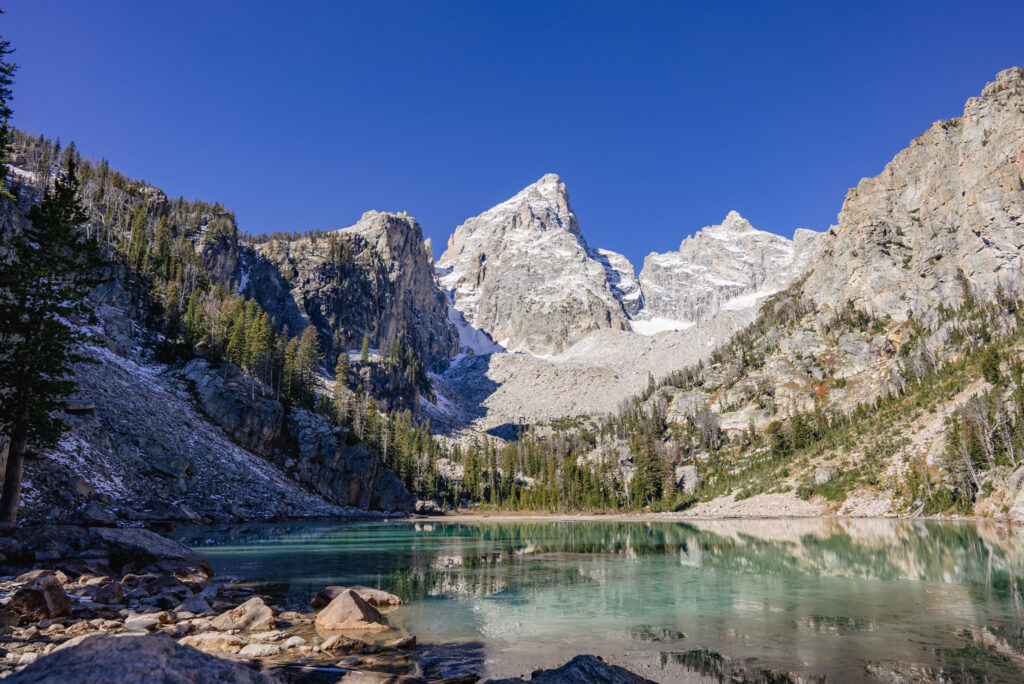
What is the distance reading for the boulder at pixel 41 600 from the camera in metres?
14.3

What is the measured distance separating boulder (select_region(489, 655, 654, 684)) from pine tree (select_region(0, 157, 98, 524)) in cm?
2757

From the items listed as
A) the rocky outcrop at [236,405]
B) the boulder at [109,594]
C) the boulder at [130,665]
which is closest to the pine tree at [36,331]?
the boulder at [109,594]

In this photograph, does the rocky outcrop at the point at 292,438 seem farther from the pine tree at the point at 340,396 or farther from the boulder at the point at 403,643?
the boulder at the point at 403,643

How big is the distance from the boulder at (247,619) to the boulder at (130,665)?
34.8 feet

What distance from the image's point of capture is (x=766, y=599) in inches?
883

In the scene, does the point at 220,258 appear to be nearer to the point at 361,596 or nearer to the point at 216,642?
the point at 361,596

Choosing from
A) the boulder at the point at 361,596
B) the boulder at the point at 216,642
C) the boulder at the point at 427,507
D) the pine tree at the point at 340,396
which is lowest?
the boulder at the point at 427,507

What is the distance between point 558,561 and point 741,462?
9537cm

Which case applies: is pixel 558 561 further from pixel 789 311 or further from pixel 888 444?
pixel 789 311

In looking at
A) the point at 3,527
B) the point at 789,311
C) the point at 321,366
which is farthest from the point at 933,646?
the point at 789,311

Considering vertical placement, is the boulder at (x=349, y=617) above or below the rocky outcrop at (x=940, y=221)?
below

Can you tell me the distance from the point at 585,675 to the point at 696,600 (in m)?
16.0

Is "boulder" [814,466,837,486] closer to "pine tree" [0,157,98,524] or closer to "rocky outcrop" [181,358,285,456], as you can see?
"rocky outcrop" [181,358,285,456]

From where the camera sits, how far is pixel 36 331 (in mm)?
26141
